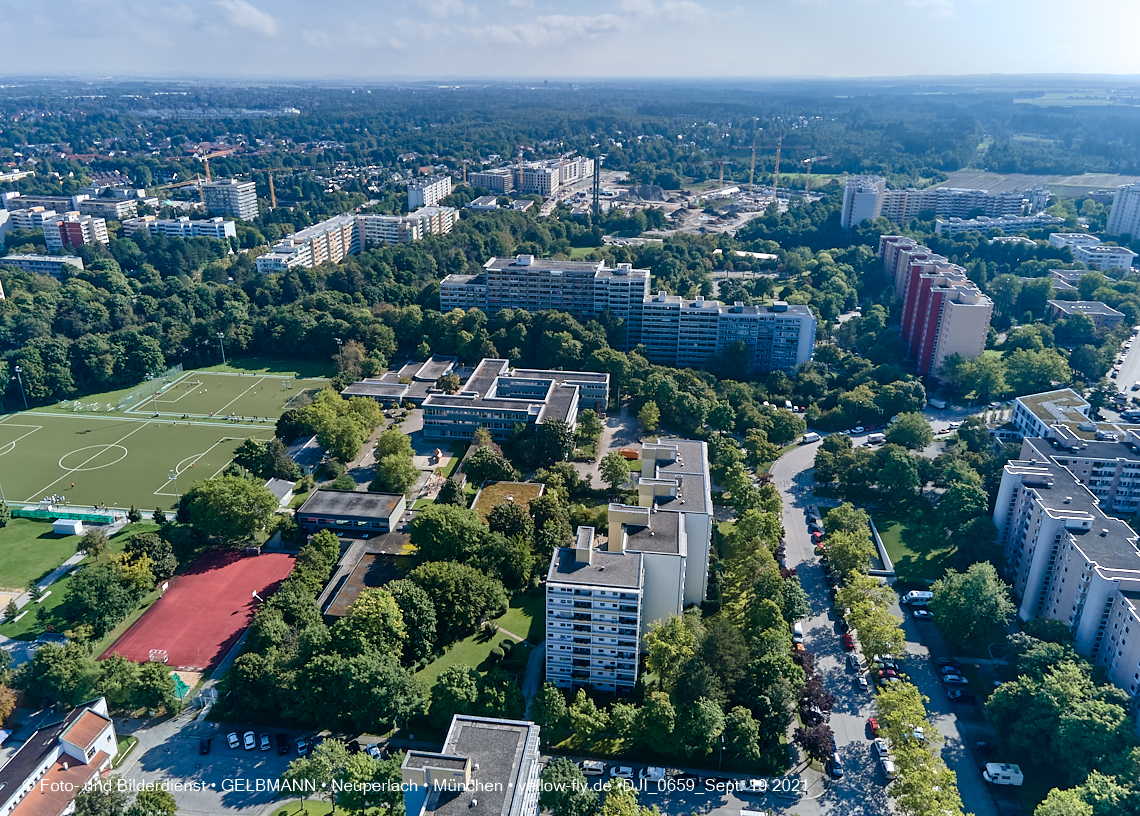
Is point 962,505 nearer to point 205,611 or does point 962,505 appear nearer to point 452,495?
point 452,495

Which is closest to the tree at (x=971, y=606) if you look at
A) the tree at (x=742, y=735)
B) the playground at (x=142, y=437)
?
the tree at (x=742, y=735)

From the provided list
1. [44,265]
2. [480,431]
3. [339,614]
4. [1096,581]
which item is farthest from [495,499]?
[44,265]

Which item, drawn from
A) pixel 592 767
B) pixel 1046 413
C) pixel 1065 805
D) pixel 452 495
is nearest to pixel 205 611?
pixel 452 495

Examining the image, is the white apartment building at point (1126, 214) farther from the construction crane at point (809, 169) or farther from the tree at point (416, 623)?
the tree at point (416, 623)

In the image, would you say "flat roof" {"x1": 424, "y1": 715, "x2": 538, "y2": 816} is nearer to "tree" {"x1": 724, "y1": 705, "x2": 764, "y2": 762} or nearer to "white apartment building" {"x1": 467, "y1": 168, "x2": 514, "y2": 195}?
"tree" {"x1": 724, "y1": 705, "x2": 764, "y2": 762}

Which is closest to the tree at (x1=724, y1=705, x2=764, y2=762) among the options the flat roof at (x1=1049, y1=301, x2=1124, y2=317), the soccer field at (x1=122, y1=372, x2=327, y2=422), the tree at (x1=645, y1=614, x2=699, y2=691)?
the tree at (x1=645, y1=614, x2=699, y2=691)

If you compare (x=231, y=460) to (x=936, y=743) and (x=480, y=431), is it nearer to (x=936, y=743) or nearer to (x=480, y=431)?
(x=480, y=431)
